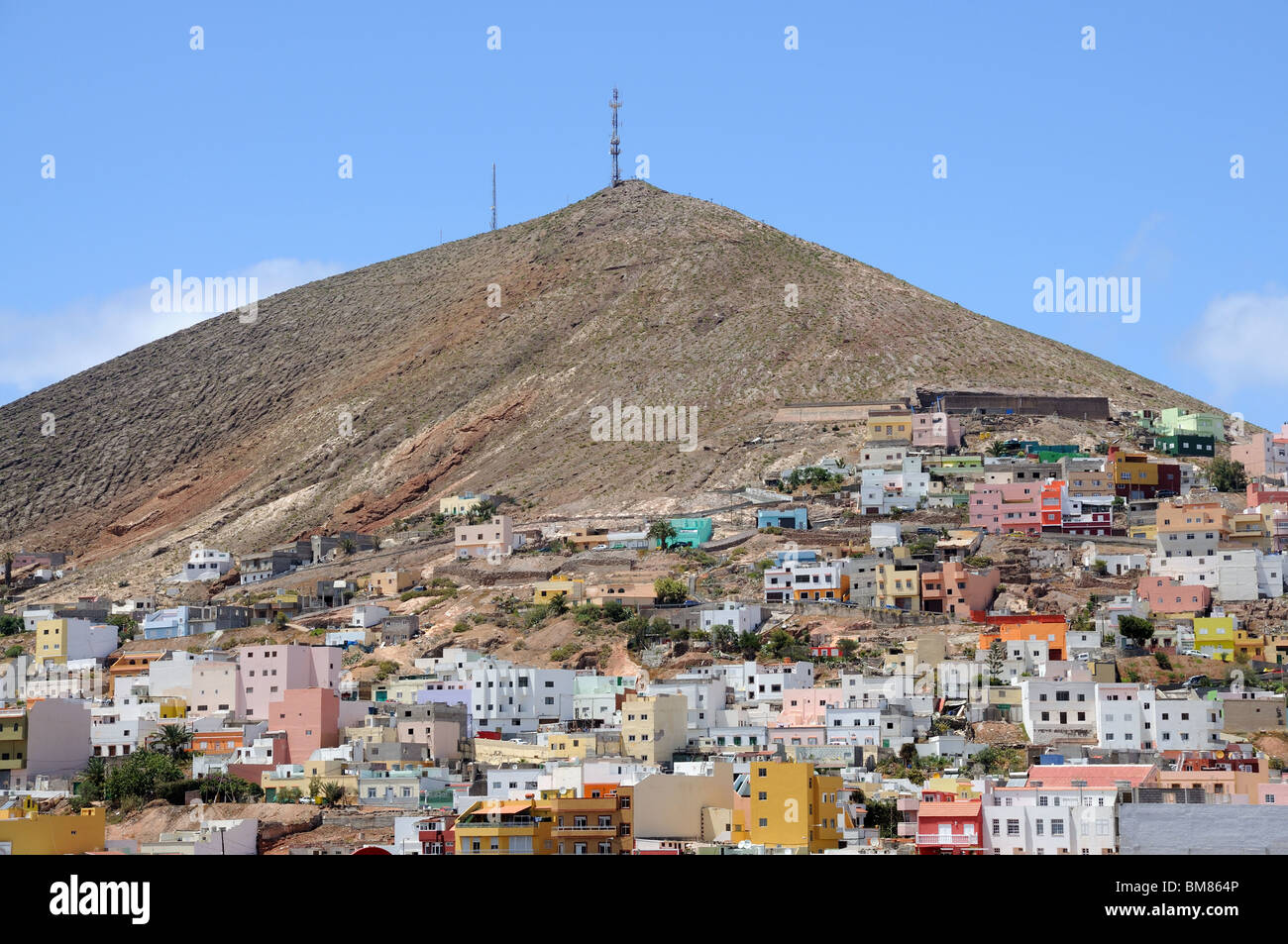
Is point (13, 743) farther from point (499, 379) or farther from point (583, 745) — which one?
point (499, 379)

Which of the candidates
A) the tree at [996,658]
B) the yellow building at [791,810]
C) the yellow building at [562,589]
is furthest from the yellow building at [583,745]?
the yellow building at [562,589]

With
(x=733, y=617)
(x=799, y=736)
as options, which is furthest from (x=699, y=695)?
(x=733, y=617)

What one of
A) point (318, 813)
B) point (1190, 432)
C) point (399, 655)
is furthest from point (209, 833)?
point (1190, 432)

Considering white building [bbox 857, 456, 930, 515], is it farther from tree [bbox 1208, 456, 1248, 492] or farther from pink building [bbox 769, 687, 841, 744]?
pink building [bbox 769, 687, 841, 744]

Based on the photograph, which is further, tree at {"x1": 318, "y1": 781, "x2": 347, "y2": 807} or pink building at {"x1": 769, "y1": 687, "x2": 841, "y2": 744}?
pink building at {"x1": 769, "y1": 687, "x2": 841, "y2": 744}

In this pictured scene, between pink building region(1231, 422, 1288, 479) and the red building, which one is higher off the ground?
pink building region(1231, 422, 1288, 479)

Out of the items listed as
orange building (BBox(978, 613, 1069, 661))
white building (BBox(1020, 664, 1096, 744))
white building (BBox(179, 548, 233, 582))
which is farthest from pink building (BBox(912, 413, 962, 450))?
white building (BBox(1020, 664, 1096, 744))

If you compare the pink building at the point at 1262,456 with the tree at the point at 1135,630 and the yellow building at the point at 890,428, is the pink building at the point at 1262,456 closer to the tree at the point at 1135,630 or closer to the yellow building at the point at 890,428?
the yellow building at the point at 890,428
